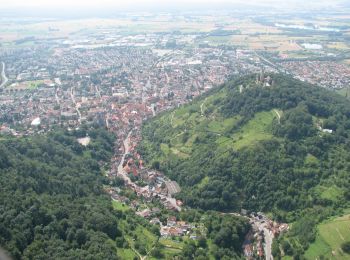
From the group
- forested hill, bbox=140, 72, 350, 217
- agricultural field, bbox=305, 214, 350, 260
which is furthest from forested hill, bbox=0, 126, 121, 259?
agricultural field, bbox=305, 214, 350, 260

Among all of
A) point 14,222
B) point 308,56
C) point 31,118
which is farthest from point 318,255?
point 308,56

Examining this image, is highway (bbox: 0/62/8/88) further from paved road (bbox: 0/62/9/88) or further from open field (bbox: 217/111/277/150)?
open field (bbox: 217/111/277/150)

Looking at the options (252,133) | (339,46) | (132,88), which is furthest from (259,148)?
(339,46)

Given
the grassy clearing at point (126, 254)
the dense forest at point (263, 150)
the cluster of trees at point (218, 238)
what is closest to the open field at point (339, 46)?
the dense forest at point (263, 150)

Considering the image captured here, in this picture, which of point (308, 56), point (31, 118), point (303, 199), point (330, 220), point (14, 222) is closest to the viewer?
point (14, 222)

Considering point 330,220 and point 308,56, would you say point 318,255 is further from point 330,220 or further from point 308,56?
point 308,56

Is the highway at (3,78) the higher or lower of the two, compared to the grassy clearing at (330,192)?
lower

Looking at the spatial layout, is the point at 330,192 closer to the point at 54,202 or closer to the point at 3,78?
the point at 54,202

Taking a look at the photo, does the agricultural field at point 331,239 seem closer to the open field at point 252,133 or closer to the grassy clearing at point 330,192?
the grassy clearing at point 330,192
